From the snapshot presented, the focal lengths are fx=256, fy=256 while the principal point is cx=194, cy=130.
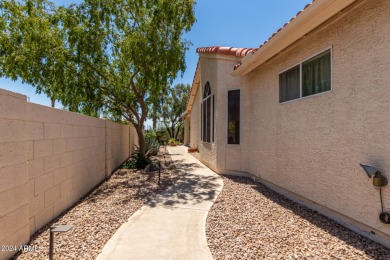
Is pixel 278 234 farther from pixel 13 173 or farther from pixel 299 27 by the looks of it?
pixel 13 173

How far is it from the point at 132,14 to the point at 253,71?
5.82 m

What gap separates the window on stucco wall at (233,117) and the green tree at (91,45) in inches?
109

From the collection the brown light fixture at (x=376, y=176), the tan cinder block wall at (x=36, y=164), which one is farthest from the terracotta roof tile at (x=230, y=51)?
the brown light fixture at (x=376, y=176)

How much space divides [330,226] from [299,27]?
399 cm

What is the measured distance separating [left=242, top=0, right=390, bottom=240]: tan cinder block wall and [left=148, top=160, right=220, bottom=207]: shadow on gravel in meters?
2.15

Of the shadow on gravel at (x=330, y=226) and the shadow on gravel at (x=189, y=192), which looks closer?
the shadow on gravel at (x=330, y=226)

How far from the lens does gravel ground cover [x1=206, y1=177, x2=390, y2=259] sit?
12.3ft

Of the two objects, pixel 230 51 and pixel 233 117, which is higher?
pixel 230 51

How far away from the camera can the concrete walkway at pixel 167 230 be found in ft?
12.3

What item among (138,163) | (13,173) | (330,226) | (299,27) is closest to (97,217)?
(13,173)

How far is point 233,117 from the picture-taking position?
9852mm

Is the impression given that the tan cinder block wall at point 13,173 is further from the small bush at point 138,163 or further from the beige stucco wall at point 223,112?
the small bush at point 138,163

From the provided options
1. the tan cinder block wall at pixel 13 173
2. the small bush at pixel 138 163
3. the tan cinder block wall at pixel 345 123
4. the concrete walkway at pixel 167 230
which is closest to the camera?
the tan cinder block wall at pixel 13 173

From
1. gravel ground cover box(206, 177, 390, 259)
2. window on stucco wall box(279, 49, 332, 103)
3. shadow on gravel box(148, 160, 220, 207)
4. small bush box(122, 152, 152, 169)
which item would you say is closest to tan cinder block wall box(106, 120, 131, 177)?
small bush box(122, 152, 152, 169)
